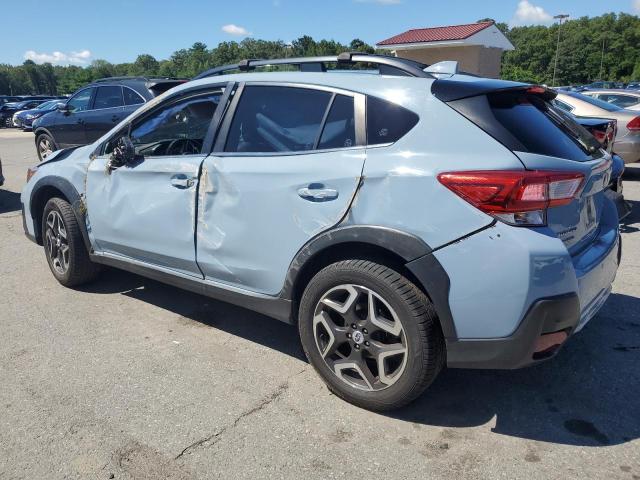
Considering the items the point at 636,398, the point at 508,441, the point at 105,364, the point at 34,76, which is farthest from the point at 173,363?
the point at 34,76

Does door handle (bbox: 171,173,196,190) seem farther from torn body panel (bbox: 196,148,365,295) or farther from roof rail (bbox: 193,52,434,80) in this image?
roof rail (bbox: 193,52,434,80)

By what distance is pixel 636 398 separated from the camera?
3096 mm

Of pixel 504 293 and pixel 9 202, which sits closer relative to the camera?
pixel 504 293

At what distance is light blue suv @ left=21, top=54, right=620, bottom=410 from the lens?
2535mm

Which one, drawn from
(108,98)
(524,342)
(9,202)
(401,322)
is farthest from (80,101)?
(524,342)

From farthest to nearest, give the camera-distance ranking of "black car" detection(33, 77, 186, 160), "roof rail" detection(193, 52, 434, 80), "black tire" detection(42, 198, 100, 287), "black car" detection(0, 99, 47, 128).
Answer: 1. "black car" detection(0, 99, 47, 128)
2. "black car" detection(33, 77, 186, 160)
3. "black tire" detection(42, 198, 100, 287)
4. "roof rail" detection(193, 52, 434, 80)

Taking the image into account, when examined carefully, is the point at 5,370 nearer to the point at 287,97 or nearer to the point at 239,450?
the point at 239,450

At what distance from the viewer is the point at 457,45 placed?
1400 inches

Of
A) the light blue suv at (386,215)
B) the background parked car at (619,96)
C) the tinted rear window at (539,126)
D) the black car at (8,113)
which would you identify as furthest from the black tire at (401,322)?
the black car at (8,113)

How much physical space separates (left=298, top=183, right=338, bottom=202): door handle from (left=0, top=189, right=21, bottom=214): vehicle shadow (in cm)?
707

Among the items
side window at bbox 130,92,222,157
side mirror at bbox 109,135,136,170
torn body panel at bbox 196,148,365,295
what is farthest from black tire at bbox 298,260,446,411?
side mirror at bbox 109,135,136,170

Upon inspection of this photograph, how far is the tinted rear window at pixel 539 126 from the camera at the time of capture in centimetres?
273

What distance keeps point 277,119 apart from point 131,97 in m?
8.06

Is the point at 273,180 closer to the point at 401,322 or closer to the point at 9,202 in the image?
the point at 401,322
